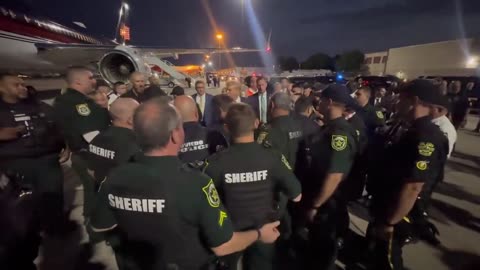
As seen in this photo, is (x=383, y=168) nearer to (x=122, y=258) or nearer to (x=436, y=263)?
(x=436, y=263)

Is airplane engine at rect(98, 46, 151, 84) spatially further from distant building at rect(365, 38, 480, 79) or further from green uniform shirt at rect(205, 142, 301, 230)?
distant building at rect(365, 38, 480, 79)

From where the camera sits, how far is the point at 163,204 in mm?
1469

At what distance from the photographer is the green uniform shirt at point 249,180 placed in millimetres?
2201

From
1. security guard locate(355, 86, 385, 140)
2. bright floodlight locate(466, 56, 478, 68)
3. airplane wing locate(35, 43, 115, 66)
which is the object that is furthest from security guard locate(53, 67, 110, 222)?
A: bright floodlight locate(466, 56, 478, 68)

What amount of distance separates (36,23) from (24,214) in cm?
1190

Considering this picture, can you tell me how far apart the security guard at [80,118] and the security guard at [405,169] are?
349 centimetres

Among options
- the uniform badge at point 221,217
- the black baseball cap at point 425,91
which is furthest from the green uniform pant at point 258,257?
the black baseball cap at point 425,91

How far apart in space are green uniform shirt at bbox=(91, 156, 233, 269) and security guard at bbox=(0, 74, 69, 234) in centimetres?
237

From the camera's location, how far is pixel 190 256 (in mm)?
1581

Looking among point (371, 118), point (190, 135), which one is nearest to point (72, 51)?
point (190, 135)

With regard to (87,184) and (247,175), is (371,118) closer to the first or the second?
(247,175)

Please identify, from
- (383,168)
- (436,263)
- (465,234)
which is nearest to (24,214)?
(383,168)

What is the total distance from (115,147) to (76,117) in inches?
51.0

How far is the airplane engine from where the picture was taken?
9.80 metres
